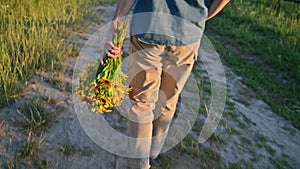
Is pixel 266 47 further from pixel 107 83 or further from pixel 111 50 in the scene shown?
pixel 111 50

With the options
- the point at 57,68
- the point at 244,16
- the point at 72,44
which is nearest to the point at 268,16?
the point at 244,16

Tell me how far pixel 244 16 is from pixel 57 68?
12.0 ft

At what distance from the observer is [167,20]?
1882mm

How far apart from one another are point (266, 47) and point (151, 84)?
11.0ft

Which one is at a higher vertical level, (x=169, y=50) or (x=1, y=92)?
(x=169, y=50)

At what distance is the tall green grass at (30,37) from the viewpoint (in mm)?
3105

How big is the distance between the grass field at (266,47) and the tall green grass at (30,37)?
7.07 ft

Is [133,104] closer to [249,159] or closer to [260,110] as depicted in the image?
[249,159]

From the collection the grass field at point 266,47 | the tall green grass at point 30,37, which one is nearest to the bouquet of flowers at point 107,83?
the tall green grass at point 30,37

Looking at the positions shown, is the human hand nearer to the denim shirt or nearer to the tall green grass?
the denim shirt

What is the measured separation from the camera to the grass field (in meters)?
3.98

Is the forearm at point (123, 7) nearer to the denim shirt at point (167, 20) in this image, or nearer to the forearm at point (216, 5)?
the denim shirt at point (167, 20)

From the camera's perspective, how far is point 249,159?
9.42 ft

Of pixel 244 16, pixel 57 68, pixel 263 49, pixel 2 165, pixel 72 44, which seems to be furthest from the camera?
pixel 244 16
